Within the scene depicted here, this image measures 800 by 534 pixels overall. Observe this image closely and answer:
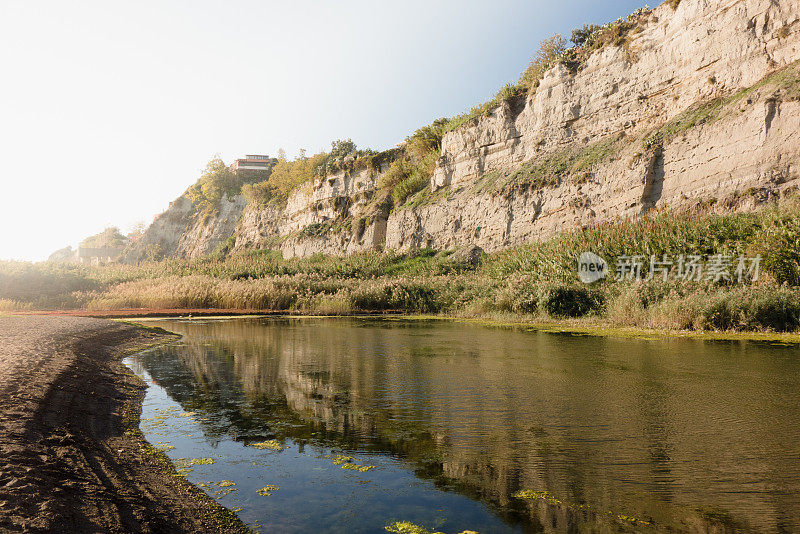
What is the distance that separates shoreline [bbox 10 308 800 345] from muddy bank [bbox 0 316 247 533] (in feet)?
31.7

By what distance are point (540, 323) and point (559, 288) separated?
1425mm

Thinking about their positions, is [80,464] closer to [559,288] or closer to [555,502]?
[555,502]

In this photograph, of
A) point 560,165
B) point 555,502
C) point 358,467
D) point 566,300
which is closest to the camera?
point 555,502

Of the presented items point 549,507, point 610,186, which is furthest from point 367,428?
point 610,186

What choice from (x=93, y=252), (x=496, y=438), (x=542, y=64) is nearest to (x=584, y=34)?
(x=542, y=64)

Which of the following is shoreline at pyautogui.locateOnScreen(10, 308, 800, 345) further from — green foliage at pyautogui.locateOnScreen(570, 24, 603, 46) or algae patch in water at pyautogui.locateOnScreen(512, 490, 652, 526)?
green foliage at pyautogui.locateOnScreen(570, 24, 603, 46)

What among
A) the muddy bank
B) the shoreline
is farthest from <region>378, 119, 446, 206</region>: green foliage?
the muddy bank

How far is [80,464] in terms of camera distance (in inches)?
115

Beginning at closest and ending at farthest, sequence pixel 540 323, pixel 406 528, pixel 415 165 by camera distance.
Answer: pixel 406 528, pixel 540 323, pixel 415 165

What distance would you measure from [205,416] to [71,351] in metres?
3.46

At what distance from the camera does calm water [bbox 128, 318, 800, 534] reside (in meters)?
2.61

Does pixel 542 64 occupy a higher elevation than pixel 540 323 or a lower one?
higher

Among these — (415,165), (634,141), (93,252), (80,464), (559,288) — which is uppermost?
(415,165)

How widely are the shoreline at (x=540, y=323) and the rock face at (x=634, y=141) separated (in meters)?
9.30
